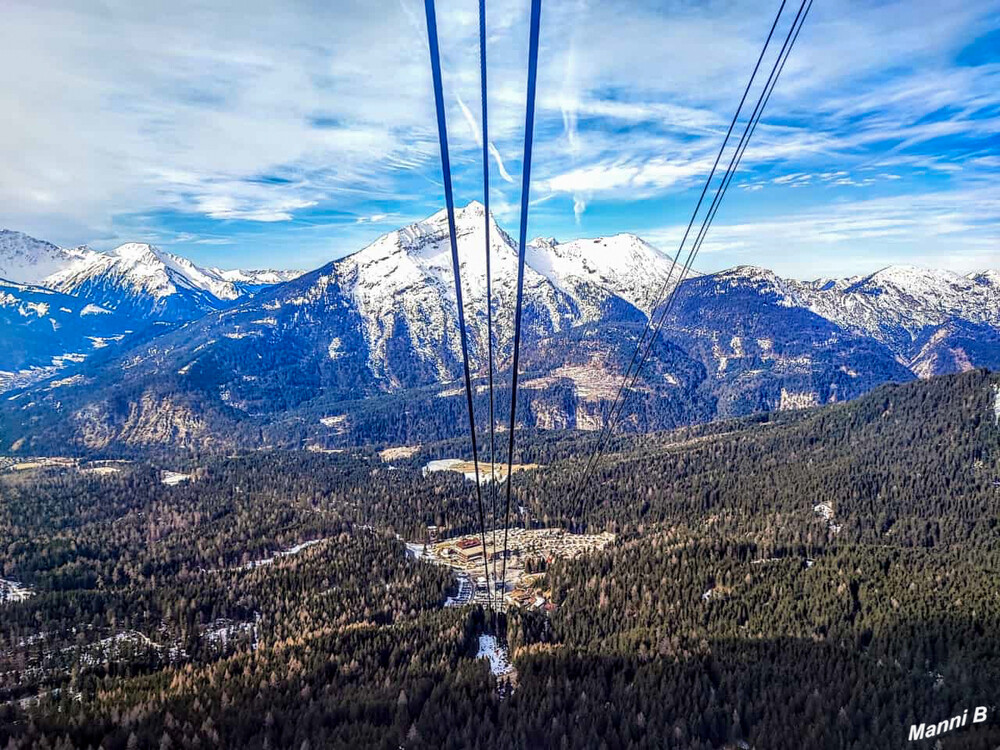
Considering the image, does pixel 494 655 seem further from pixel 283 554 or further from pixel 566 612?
pixel 283 554

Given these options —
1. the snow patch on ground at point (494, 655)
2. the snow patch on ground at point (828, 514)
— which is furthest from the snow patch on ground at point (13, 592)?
the snow patch on ground at point (828, 514)

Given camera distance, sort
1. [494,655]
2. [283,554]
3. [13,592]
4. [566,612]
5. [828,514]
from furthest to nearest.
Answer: [828,514], [283,554], [13,592], [566,612], [494,655]

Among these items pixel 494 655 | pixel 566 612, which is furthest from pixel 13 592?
pixel 566 612

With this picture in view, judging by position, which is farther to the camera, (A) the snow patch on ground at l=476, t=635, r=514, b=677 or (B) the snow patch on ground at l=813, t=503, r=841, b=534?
(B) the snow patch on ground at l=813, t=503, r=841, b=534

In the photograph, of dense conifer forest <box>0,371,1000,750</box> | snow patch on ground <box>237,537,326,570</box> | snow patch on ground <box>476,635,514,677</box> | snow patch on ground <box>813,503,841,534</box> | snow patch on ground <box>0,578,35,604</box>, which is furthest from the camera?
snow patch on ground <box>813,503,841,534</box>

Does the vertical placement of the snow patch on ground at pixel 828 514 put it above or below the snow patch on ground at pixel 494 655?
above

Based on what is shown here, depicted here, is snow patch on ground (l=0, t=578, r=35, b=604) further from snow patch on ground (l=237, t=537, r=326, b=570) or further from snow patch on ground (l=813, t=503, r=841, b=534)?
snow patch on ground (l=813, t=503, r=841, b=534)

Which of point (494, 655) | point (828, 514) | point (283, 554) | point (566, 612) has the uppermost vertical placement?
point (828, 514)

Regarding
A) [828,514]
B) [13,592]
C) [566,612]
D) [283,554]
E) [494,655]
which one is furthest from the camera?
[828,514]

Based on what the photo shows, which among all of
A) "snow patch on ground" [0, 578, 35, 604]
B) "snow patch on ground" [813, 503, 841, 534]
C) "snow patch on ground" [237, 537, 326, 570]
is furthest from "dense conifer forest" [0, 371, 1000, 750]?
"snow patch on ground" [0, 578, 35, 604]

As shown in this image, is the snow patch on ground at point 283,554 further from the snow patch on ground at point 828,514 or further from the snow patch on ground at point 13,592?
the snow patch on ground at point 828,514
